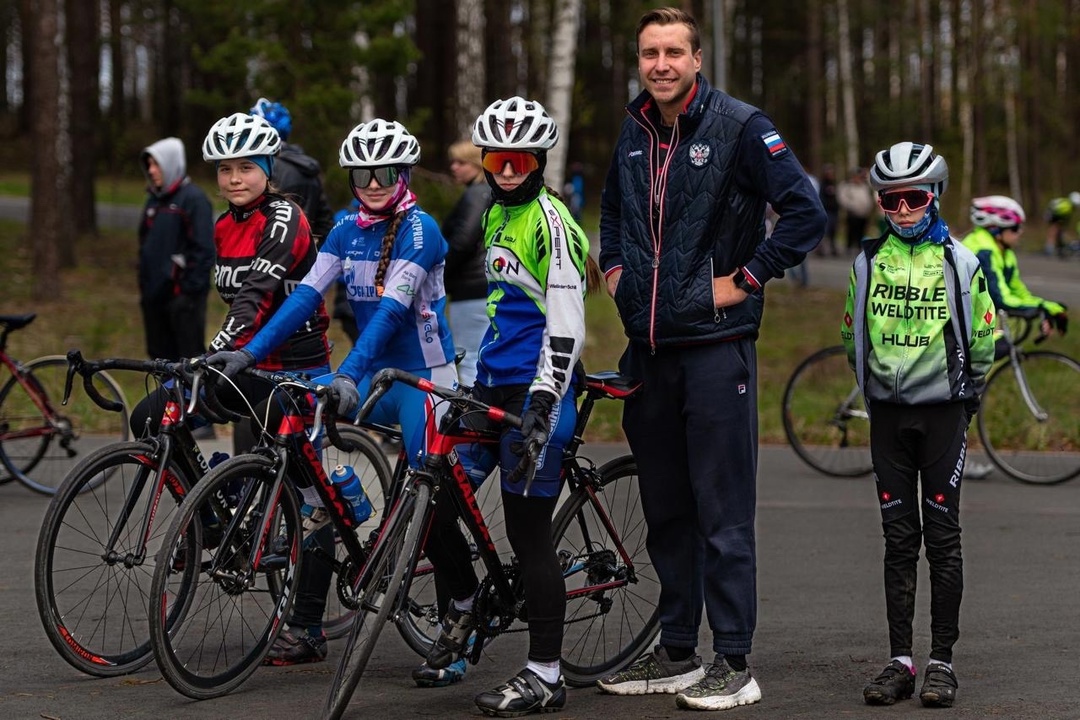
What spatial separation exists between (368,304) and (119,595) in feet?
4.71

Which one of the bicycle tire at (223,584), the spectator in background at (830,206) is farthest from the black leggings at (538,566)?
the spectator in background at (830,206)

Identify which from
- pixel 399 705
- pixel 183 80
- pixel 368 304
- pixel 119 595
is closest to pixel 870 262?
pixel 368 304

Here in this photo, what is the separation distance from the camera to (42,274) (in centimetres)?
2030

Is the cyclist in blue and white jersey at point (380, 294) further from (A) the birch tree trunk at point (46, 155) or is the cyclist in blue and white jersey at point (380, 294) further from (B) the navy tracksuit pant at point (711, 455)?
(A) the birch tree trunk at point (46, 155)

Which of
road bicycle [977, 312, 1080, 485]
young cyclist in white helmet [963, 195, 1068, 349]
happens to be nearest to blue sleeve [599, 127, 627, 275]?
young cyclist in white helmet [963, 195, 1068, 349]

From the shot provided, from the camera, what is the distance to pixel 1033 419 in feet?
35.9

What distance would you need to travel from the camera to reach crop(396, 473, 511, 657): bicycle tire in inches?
221

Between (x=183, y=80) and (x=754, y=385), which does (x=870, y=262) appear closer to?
(x=754, y=385)

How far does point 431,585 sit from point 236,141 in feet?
6.06

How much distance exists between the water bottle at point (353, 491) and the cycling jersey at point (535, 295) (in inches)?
31.2

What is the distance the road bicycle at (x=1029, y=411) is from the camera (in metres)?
10.6

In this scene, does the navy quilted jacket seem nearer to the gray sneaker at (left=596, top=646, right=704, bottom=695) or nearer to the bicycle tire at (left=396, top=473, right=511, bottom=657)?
the bicycle tire at (left=396, top=473, right=511, bottom=657)

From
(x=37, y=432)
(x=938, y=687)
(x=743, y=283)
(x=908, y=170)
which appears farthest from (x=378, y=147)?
(x=37, y=432)

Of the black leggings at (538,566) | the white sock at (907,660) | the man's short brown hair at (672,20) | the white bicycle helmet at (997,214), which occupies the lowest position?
the white sock at (907,660)
